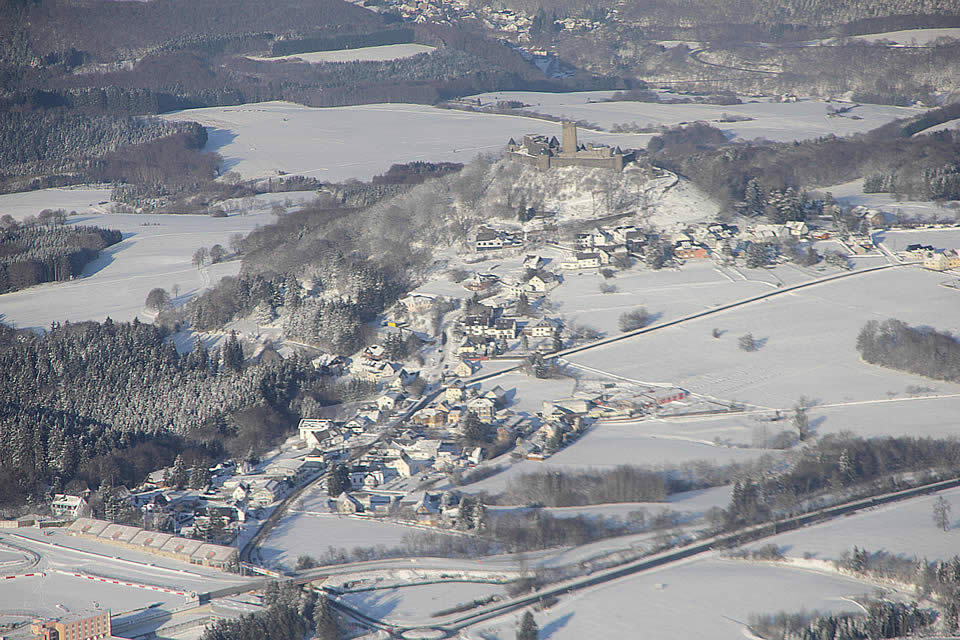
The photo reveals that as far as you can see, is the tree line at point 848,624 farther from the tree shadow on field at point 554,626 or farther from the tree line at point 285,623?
the tree line at point 285,623

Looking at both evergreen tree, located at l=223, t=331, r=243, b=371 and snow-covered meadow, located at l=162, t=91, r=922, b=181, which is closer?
evergreen tree, located at l=223, t=331, r=243, b=371

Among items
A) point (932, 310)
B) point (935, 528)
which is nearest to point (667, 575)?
point (935, 528)

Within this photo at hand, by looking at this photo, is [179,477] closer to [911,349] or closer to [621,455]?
[621,455]

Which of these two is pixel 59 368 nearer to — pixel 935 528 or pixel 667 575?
pixel 667 575

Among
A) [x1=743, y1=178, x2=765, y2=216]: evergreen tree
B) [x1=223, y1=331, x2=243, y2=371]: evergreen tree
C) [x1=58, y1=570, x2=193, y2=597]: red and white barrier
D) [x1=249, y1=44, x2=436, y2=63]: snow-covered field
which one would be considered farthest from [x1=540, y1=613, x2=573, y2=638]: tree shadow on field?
[x1=249, y1=44, x2=436, y2=63]: snow-covered field

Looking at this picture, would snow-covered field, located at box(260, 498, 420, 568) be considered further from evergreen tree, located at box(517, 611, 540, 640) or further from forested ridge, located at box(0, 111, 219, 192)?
forested ridge, located at box(0, 111, 219, 192)

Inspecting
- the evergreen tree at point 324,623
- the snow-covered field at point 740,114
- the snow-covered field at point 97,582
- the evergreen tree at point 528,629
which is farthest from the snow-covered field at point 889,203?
the evergreen tree at point 324,623

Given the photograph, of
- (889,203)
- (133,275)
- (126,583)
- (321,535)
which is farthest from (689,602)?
(133,275)

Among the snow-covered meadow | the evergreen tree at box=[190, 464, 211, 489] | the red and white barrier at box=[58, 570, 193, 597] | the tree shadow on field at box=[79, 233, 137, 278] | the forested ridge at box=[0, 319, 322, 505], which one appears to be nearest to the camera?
the red and white barrier at box=[58, 570, 193, 597]
